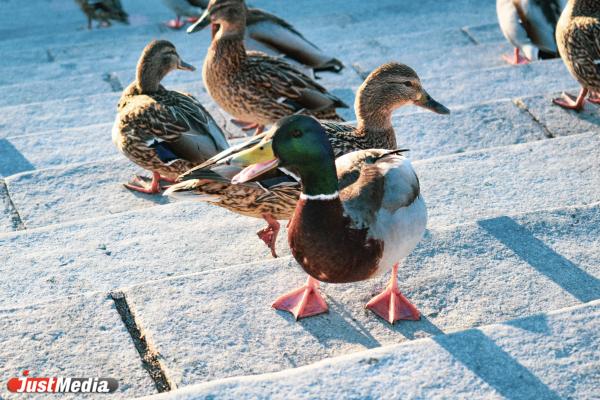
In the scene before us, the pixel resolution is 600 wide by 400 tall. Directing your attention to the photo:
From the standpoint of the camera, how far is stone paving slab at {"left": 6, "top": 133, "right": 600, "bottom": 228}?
416 cm

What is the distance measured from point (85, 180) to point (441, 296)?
223 centimetres

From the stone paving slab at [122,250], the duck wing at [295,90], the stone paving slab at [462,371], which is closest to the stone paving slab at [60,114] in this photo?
the duck wing at [295,90]

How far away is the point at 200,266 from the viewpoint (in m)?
3.77

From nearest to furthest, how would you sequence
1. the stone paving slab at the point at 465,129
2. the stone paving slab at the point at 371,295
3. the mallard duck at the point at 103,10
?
the stone paving slab at the point at 371,295
the stone paving slab at the point at 465,129
the mallard duck at the point at 103,10

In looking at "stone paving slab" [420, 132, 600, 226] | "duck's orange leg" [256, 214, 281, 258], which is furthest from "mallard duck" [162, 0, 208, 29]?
"duck's orange leg" [256, 214, 281, 258]

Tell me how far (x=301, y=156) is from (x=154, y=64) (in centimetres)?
211

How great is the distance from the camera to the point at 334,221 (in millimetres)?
3232

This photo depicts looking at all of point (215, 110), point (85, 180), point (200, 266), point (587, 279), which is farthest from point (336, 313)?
point (215, 110)

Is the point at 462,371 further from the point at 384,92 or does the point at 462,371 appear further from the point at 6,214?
the point at 6,214

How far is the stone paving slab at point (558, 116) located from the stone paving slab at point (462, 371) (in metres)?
2.50

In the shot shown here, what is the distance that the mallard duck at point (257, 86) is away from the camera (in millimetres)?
5367

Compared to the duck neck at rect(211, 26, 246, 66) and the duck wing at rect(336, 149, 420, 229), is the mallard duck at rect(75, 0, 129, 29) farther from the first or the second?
the duck wing at rect(336, 149, 420, 229)

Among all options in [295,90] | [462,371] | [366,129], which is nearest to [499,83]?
[295,90]

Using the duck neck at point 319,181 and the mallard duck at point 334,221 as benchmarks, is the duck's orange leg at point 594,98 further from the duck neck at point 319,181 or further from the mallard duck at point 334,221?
the duck neck at point 319,181
